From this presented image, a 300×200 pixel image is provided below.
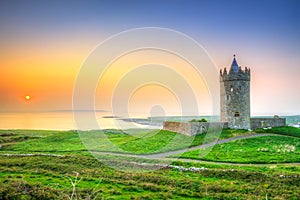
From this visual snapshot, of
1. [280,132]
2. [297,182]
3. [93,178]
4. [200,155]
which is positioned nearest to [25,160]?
[93,178]

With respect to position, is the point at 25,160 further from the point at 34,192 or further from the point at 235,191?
the point at 235,191

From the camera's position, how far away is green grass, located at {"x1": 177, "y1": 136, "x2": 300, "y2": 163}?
105 ft

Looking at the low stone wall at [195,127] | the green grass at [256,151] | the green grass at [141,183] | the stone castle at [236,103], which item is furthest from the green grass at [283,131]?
the green grass at [141,183]

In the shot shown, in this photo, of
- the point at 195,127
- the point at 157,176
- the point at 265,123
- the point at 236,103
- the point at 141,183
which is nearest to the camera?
the point at 141,183

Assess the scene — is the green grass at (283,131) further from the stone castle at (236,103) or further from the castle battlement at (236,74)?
the castle battlement at (236,74)

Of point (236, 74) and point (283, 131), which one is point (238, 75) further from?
point (283, 131)

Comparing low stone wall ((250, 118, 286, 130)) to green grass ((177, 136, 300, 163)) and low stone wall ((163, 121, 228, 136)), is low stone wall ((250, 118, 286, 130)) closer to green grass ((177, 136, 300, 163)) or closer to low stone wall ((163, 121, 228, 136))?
low stone wall ((163, 121, 228, 136))

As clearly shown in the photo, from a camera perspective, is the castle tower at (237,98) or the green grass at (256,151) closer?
the green grass at (256,151)

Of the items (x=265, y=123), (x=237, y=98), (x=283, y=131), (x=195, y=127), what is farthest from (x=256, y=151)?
(x=265, y=123)

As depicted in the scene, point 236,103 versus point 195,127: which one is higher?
point 236,103

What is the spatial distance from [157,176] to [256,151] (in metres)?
14.5

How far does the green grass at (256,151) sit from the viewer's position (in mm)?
31942

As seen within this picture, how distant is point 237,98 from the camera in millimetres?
51688

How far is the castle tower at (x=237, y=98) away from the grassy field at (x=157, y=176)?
32.8 ft
